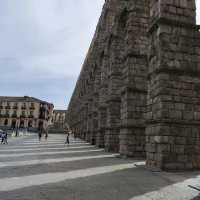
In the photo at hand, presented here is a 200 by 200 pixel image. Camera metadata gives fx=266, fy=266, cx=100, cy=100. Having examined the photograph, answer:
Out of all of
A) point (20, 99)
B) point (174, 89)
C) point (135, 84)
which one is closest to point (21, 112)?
point (20, 99)

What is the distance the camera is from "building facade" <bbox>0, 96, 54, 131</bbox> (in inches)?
3602

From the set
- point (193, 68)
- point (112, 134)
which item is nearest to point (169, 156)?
point (193, 68)

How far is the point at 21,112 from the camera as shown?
91.9m

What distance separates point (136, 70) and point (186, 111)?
4.46 meters

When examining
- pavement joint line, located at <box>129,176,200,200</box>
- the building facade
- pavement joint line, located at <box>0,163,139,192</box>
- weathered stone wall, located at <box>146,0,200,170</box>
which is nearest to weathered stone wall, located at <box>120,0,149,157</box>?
weathered stone wall, located at <box>146,0,200,170</box>

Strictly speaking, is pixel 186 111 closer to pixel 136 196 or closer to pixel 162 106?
pixel 162 106

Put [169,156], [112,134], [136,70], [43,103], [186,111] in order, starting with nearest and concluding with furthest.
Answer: [169,156] < [186,111] < [136,70] < [112,134] < [43,103]

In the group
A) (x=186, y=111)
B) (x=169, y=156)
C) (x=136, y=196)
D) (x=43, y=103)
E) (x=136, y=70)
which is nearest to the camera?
(x=136, y=196)

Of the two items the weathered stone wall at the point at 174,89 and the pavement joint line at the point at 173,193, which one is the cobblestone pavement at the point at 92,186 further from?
the weathered stone wall at the point at 174,89

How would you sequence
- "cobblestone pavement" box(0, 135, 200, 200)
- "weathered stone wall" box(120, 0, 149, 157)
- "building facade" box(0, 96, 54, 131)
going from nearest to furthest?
"cobblestone pavement" box(0, 135, 200, 200) → "weathered stone wall" box(120, 0, 149, 157) → "building facade" box(0, 96, 54, 131)

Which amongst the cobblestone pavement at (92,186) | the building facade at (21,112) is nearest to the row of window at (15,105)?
the building facade at (21,112)

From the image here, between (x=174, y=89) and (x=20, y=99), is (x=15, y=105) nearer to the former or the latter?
(x=20, y=99)

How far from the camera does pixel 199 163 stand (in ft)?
28.0

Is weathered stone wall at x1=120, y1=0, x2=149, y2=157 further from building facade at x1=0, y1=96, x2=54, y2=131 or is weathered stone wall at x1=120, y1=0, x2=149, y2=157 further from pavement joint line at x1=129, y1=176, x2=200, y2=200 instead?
building facade at x1=0, y1=96, x2=54, y2=131
